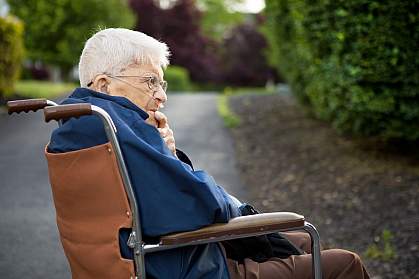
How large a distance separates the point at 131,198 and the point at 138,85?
528 mm

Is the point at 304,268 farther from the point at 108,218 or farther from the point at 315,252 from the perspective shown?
the point at 108,218

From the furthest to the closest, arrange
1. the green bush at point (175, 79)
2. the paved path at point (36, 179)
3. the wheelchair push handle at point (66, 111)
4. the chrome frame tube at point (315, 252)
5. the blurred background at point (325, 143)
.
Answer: the green bush at point (175, 79) < the blurred background at point (325, 143) < the paved path at point (36, 179) < the chrome frame tube at point (315, 252) < the wheelchair push handle at point (66, 111)

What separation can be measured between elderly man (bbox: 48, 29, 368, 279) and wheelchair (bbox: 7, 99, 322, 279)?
0.17ft

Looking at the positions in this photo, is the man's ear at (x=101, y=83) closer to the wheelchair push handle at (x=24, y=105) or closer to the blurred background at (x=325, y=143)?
the wheelchair push handle at (x=24, y=105)

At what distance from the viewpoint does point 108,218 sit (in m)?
2.37

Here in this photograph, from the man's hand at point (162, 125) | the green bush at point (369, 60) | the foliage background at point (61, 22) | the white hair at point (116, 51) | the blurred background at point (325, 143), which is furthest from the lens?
the foliage background at point (61, 22)

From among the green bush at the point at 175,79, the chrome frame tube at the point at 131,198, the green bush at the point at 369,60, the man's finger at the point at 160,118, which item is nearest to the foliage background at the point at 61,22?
the green bush at the point at 175,79

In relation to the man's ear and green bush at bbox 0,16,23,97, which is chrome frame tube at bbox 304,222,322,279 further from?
green bush at bbox 0,16,23,97

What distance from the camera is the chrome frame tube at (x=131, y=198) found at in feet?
7.34

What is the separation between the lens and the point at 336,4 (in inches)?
239

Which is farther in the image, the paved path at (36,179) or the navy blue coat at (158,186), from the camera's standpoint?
the paved path at (36,179)

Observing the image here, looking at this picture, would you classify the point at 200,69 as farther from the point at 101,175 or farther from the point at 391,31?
the point at 101,175

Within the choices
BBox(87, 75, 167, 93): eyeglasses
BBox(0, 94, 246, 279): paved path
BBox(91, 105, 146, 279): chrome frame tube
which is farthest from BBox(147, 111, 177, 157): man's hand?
BBox(0, 94, 246, 279): paved path

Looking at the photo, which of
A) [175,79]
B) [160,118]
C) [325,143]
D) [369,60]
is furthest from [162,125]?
[175,79]
